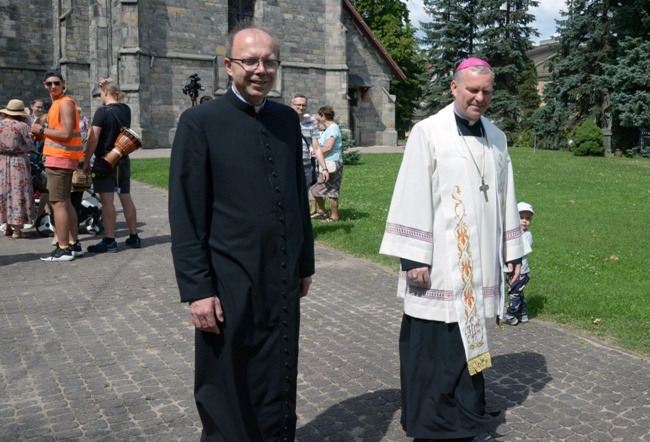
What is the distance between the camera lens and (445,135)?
3.85 meters

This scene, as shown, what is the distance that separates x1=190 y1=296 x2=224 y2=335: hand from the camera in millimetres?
2867

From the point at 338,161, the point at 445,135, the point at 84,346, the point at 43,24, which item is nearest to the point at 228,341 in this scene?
the point at 445,135

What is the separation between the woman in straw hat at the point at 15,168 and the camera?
33.6ft

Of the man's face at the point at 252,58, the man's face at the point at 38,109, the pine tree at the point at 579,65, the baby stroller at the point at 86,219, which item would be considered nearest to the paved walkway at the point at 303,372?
the man's face at the point at 252,58

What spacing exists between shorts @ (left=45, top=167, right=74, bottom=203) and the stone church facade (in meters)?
21.7

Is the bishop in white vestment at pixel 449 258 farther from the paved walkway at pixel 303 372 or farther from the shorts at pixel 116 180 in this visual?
the shorts at pixel 116 180

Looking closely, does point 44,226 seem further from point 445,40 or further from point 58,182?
point 445,40

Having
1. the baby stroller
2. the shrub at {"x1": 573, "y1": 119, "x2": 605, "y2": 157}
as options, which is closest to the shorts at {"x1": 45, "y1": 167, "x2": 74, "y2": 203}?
the baby stroller

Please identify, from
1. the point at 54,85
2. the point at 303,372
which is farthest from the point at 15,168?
the point at 303,372

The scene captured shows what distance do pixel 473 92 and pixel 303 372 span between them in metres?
2.45

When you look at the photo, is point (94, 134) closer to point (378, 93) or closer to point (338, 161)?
point (338, 161)

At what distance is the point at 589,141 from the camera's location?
32719mm

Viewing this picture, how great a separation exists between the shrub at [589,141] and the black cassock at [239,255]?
32.4 meters

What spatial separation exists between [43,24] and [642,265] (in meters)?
33.3
